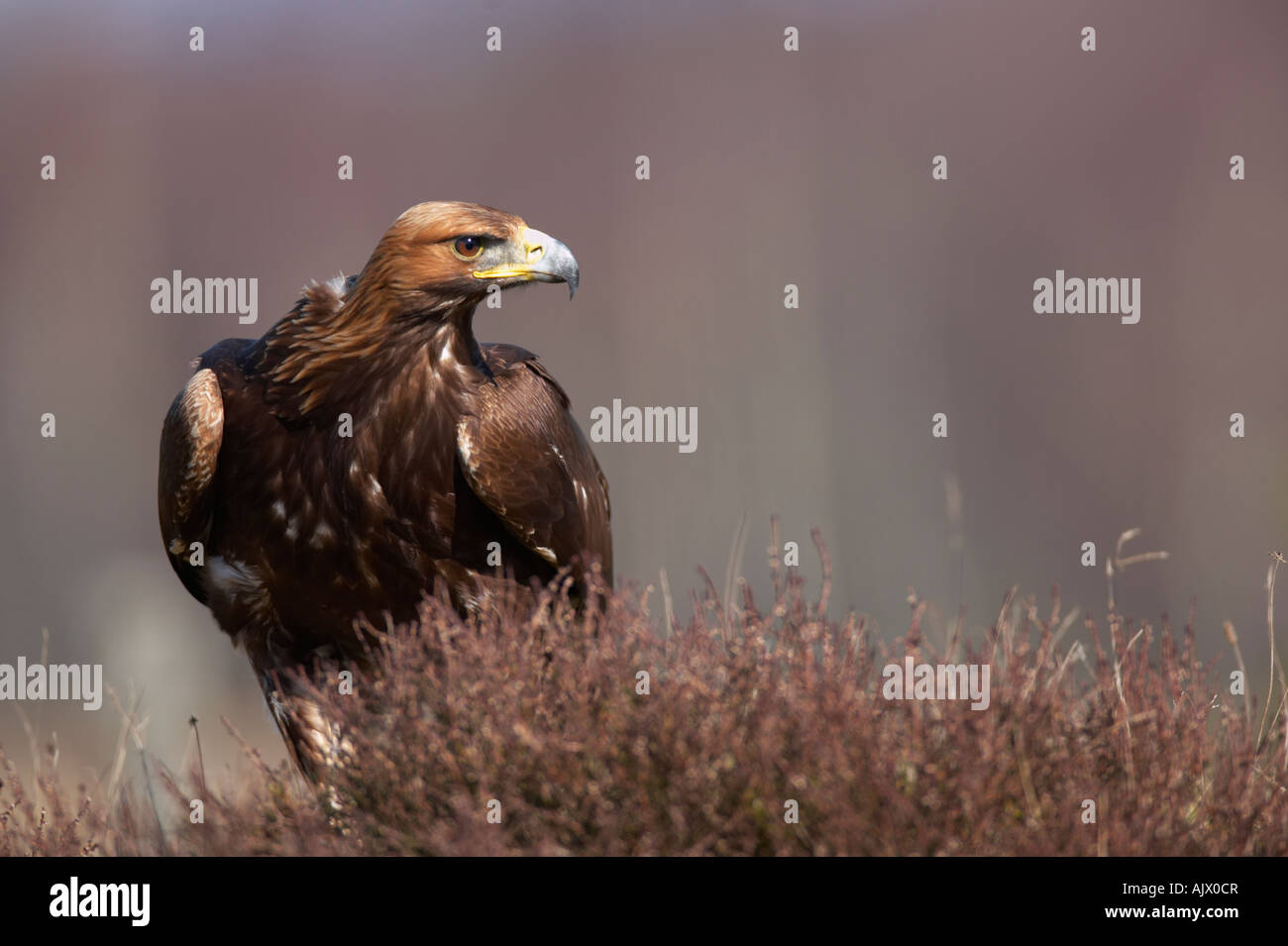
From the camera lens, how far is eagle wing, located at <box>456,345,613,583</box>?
4359 mm

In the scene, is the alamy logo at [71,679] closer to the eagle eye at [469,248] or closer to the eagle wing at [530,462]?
the eagle wing at [530,462]

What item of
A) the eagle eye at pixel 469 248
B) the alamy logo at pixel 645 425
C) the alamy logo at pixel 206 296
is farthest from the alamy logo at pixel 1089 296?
the eagle eye at pixel 469 248

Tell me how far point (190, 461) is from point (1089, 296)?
971cm

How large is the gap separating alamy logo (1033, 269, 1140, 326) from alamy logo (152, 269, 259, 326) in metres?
6.87

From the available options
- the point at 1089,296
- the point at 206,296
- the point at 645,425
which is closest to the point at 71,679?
the point at 206,296

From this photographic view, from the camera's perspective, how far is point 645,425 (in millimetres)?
11250

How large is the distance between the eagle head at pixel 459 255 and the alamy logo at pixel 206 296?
6.33 metres

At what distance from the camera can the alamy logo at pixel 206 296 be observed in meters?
10.5

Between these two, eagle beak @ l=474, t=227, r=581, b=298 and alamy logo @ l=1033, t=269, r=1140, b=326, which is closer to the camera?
eagle beak @ l=474, t=227, r=581, b=298

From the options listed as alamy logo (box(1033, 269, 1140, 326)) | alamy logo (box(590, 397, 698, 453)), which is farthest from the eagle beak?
Answer: alamy logo (box(1033, 269, 1140, 326))

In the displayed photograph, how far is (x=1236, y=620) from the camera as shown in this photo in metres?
11.2
